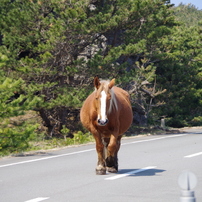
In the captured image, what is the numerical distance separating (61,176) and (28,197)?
2.41m

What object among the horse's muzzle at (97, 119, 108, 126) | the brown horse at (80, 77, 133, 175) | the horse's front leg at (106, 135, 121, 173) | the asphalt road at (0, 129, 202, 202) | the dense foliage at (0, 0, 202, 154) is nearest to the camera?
the asphalt road at (0, 129, 202, 202)

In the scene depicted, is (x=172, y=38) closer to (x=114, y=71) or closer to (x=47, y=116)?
(x=114, y=71)

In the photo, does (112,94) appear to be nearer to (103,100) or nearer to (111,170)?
(103,100)

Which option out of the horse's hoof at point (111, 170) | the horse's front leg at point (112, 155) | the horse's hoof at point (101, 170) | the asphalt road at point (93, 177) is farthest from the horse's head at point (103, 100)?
the horse's hoof at point (111, 170)

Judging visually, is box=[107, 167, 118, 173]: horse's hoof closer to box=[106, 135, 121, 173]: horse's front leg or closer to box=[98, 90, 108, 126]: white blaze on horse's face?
box=[106, 135, 121, 173]: horse's front leg

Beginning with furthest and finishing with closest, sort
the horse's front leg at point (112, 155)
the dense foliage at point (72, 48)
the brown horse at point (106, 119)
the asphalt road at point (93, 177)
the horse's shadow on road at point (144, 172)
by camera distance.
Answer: the dense foliage at point (72, 48)
the horse's shadow on road at point (144, 172)
the horse's front leg at point (112, 155)
the brown horse at point (106, 119)
the asphalt road at point (93, 177)

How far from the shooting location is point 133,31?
2764 cm

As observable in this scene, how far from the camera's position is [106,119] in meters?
9.30

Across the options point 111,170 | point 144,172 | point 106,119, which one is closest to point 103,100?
point 106,119

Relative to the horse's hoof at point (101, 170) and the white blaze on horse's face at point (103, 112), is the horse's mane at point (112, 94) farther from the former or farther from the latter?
the horse's hoof at point (101, 170)

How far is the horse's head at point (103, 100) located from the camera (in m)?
9.31

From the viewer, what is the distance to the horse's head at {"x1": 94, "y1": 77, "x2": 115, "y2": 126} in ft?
30.6

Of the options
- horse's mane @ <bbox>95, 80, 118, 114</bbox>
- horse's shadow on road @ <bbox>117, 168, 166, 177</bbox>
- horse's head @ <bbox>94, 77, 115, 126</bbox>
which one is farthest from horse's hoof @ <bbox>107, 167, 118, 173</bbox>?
horse's head @ <bbox>94, 77, 115, 126</bbox>

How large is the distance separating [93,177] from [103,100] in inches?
60.7
